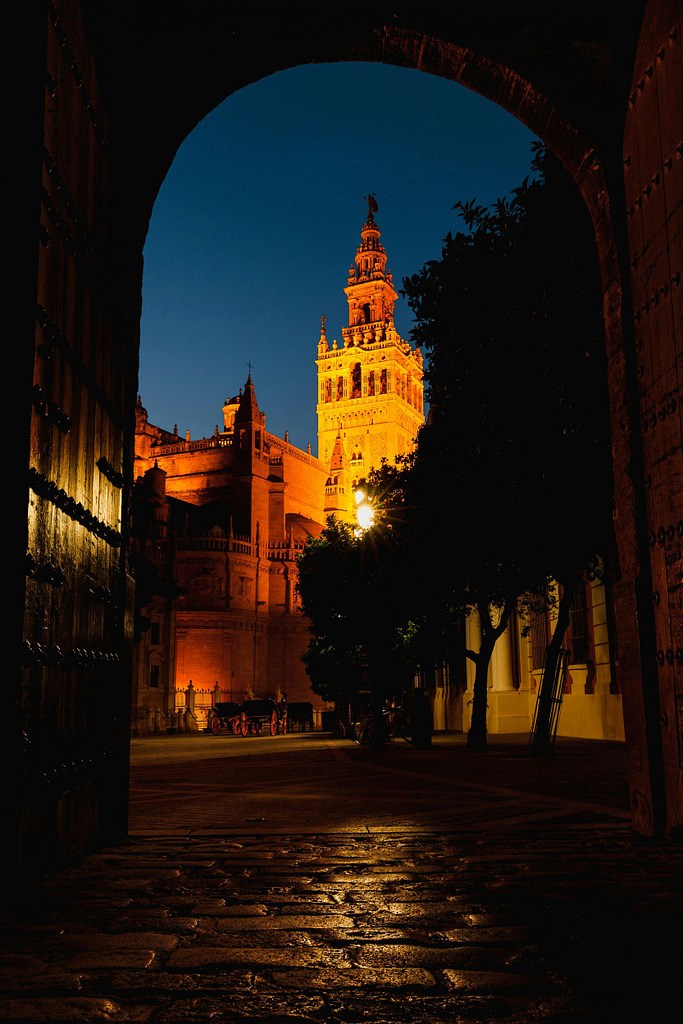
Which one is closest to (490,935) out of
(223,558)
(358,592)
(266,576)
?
(358,592)

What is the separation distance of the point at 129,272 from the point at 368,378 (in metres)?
109

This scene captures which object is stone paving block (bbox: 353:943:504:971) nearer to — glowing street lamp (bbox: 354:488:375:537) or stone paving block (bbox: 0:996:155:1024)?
stone paving block (bbox: 0:996:155:1024)

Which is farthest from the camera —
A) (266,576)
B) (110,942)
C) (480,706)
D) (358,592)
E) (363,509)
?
(266,576)

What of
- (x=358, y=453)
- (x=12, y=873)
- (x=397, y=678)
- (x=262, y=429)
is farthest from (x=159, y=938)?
(x=358, y=453)

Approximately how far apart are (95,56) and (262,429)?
6922 cm

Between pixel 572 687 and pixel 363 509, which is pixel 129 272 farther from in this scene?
pixel 572 687

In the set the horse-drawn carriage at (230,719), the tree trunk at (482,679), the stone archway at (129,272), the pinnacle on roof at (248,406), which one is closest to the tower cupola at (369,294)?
the pinnacle on roof at (248,406)

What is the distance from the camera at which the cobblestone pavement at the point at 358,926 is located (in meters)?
2.29

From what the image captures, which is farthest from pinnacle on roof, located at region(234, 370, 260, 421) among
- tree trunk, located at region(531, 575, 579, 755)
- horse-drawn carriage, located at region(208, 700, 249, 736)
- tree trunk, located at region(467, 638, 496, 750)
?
tree trunk, located at region(531, 575, 579, 755)

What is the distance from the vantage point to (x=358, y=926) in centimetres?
316

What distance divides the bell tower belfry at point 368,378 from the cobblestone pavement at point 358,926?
Answer: 103161 millimetres

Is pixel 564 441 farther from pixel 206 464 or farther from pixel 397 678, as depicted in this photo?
pixel 206 464

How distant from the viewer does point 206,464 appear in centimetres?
7600

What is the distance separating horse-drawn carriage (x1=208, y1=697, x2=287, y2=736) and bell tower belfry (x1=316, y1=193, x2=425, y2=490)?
6965cm
